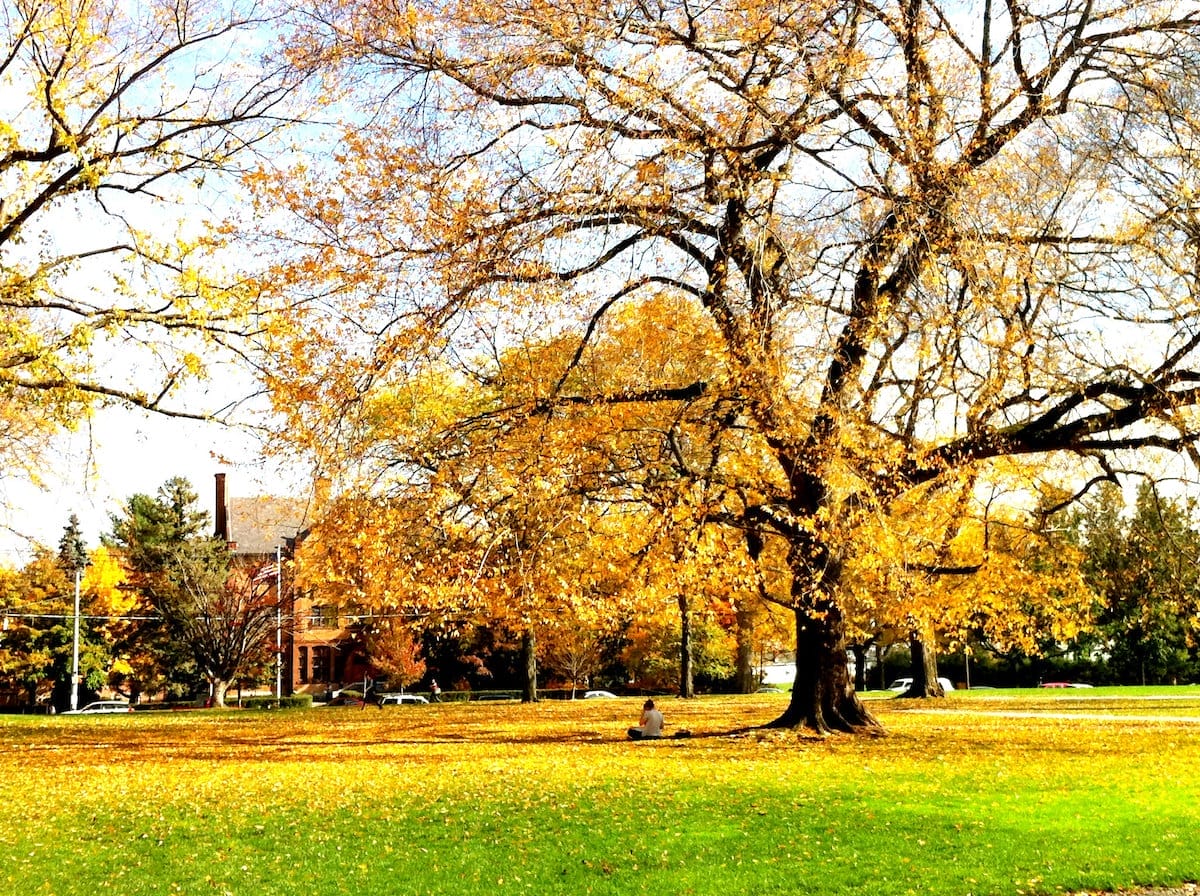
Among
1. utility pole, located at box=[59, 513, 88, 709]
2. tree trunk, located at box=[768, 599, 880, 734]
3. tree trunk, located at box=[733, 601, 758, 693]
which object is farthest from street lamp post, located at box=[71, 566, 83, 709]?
tree trunk, located at box=[768, 599, 880, 734]

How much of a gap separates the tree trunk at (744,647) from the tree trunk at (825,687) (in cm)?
1868

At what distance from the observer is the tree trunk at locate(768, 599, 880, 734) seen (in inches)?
838

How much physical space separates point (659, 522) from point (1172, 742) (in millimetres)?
10215

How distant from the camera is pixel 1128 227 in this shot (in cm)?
1670

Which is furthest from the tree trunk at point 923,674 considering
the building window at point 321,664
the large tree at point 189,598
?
the building window at point 321,664

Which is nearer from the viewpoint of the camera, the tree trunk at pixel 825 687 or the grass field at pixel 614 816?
the grass field at pixel 614 816

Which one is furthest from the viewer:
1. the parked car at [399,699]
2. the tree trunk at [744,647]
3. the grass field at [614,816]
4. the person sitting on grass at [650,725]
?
the parked car at [399,699]

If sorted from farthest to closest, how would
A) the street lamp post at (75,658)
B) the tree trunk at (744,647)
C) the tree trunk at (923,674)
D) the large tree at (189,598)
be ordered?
the street lamp post at (75,658), the large tree at (189,598), the tree trunk at (744,647), the tree trunk at (923,674)

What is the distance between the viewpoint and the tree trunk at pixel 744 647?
140 feet

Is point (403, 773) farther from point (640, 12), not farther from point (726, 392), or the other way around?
point (640, 12)

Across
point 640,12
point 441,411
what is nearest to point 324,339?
point 441,411

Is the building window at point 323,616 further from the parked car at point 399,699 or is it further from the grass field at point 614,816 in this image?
the grass field at point 614,816

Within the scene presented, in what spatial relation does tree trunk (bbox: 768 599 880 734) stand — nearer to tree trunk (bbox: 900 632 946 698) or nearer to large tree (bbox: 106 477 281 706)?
tree trunk (bbox: 900 632 946 698)

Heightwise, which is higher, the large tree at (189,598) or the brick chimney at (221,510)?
the brick chimney at (221,510)
